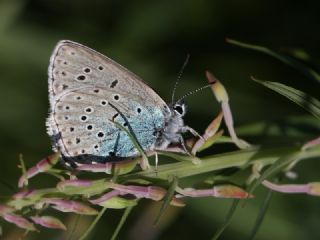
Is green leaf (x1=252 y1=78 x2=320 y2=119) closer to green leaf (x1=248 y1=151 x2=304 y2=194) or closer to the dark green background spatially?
green leaf (x1=248 y1=151 x2=304 y2=194)

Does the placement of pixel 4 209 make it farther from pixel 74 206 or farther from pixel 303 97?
pixel 303 97

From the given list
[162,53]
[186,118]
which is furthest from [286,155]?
[162,53]

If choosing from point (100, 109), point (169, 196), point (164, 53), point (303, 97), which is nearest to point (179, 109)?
point (100, 109)

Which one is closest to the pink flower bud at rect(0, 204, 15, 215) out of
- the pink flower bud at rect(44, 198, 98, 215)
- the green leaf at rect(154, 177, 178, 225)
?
the pink flower bud at rect(44, 198, 98, 215)

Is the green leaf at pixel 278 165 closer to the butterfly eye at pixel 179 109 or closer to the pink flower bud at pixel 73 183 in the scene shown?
the pink flower bud at pixel 73 183

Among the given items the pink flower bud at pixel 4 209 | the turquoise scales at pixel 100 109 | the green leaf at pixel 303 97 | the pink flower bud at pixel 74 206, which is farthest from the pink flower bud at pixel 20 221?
the green leaf at pixel 303 97
